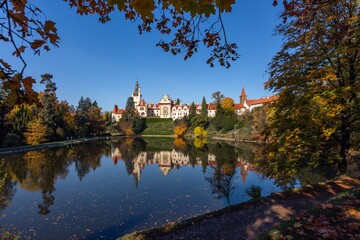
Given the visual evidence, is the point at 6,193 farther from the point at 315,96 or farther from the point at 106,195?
the point at 315,96

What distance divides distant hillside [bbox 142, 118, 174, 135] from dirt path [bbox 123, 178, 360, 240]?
64021 millimetres

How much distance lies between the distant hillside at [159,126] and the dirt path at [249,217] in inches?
2521

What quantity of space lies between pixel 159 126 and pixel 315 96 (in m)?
71.7

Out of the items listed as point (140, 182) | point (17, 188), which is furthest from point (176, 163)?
point (17, 188)

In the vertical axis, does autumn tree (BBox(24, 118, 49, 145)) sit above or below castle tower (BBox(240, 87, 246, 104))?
below

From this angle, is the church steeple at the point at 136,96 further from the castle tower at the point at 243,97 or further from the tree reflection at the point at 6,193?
the tree reflection at the point at 6,193

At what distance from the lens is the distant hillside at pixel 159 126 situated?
7344cm

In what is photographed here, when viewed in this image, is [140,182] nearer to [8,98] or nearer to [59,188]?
[59,188]

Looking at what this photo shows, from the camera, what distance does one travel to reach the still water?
1008 cm

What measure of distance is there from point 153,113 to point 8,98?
9544 cm

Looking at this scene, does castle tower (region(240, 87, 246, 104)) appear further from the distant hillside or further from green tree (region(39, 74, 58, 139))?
green tree (region(39, 74, 58, 139))

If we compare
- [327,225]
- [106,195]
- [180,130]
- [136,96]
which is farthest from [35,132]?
[136,96]

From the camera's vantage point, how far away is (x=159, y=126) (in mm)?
78938

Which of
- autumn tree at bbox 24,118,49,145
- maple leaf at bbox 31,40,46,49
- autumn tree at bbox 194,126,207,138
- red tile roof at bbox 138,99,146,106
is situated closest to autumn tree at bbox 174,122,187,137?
autumn tree at bbox 194,126,207,138
